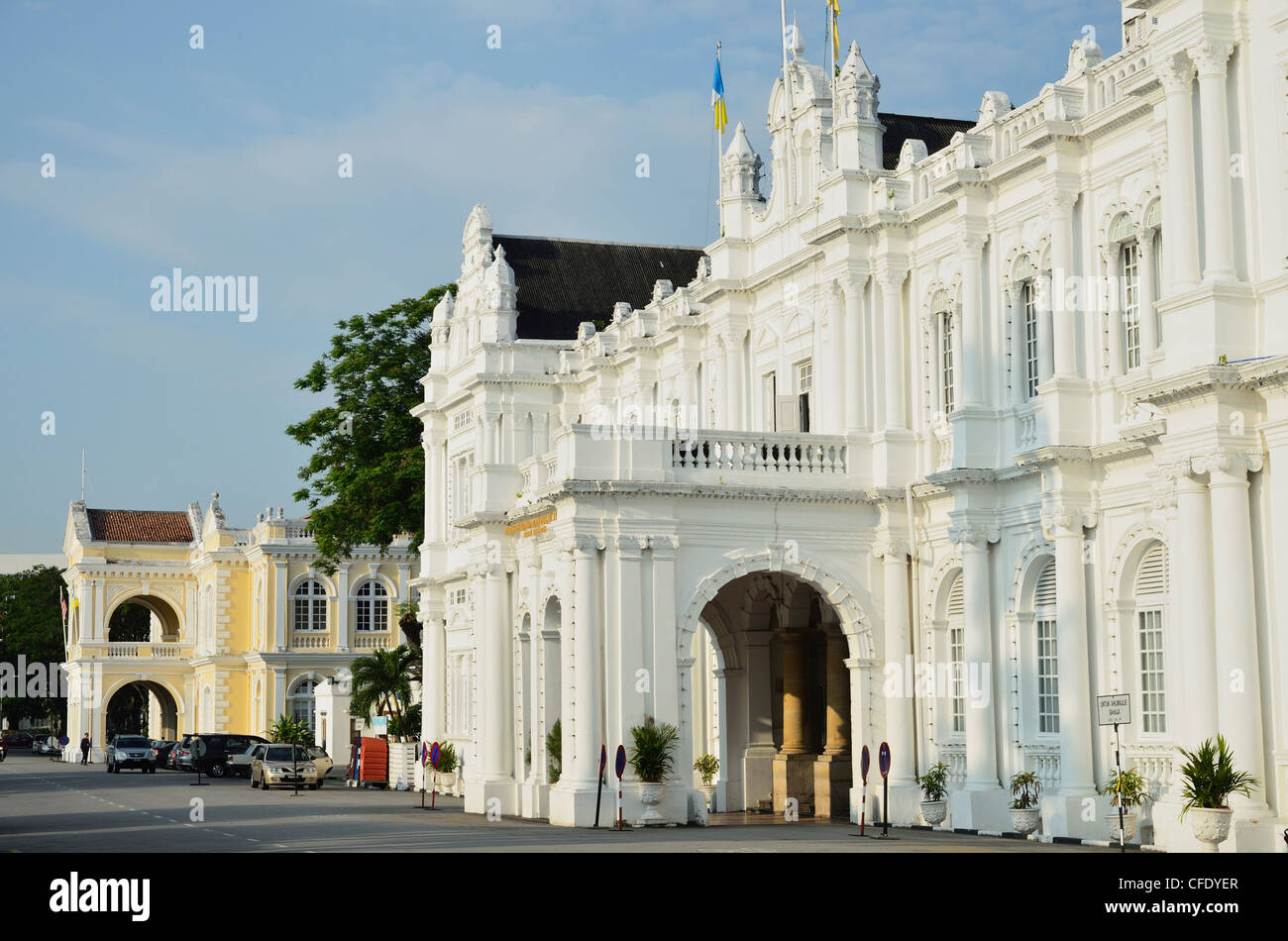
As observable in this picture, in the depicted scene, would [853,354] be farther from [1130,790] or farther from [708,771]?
[1130,790]

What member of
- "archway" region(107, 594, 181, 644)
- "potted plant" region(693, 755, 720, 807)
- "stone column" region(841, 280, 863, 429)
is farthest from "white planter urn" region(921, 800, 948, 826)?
"archway" region(107, 594, 181, 644)

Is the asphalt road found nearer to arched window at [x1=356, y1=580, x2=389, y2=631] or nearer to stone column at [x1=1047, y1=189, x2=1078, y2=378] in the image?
stone column at [x1=1047, y1=189, x2=1078, y2=378]

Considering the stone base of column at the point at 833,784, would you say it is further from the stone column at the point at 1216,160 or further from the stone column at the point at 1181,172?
the stone column at the point at 1216,160

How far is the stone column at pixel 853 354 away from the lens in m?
32.5

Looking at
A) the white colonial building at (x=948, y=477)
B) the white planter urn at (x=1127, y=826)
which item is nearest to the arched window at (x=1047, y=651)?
the white colonial building at (x=948, y=477)

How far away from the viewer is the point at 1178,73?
23531 mm

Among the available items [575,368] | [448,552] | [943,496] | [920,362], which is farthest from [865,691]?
[448,552]

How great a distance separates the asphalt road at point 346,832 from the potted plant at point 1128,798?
26.3 inches

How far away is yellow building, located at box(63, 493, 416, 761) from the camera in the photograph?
3196 inches

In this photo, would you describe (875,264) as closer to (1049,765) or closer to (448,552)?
(1049,765)

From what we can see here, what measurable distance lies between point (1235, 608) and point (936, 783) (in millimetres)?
8723

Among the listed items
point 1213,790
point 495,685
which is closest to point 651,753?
point 495,685

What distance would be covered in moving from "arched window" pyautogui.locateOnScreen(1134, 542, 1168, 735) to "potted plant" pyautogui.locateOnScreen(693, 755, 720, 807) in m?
12.1

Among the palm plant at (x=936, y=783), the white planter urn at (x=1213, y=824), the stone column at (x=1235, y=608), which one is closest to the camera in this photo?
the white planter urn at (x=1213, y=824)
